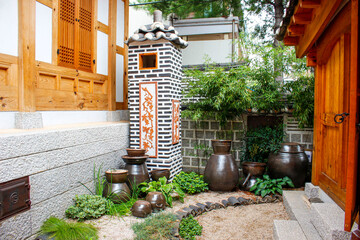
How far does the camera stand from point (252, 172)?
6.00 meters

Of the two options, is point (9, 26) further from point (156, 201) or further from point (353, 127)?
point (353, 127)

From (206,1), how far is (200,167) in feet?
19.8

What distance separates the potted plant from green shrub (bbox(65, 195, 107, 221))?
2.98 metres

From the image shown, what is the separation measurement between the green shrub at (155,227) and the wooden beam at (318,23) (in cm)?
308

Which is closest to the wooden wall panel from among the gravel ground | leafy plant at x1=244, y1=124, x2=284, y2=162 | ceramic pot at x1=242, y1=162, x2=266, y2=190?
the gravel ground

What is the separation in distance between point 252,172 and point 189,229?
2465 mm

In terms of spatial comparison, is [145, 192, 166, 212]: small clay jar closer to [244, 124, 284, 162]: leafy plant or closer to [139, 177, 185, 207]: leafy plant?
[139, 177, 185, 207]: leafy plant

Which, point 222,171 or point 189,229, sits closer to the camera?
point 189,229

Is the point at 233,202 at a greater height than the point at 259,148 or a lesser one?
lesser

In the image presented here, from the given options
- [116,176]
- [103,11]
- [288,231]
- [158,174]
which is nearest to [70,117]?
[116,176]

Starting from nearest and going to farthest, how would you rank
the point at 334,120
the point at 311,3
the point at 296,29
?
the point at 334,120
the point at 311,3
the point at 296,29

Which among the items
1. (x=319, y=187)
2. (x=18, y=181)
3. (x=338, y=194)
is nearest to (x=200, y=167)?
(x=319, y=187)

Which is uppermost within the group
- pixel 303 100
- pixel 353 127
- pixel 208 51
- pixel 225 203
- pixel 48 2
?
pixel 208 51

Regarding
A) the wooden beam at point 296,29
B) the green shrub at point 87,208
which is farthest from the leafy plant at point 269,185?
the green shrub at point 87,208
